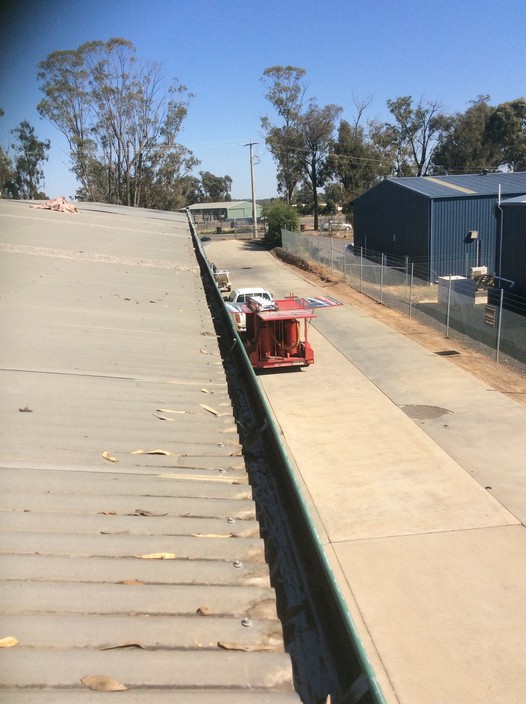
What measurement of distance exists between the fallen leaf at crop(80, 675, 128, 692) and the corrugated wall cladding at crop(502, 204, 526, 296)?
21.4 meters

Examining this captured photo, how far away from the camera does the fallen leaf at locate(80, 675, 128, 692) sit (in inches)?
77.7

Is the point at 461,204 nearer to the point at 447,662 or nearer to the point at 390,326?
the point at 390,326

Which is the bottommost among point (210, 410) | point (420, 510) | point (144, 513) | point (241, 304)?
point (420, 510)

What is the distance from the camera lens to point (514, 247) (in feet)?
72.1

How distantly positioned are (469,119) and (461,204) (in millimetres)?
47814

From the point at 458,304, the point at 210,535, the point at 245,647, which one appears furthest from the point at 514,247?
the point at 245,647

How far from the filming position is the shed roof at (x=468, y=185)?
105ft

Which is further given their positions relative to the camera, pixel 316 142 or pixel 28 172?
pixel 316 142

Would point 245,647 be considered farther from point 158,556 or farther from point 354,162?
point 354,162

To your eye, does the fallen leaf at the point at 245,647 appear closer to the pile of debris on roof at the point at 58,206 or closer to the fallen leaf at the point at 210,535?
the fallen leaf at the point at 210,535

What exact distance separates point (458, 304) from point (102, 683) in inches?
857

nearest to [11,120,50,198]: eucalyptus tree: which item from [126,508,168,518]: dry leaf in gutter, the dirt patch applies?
the dirt patch

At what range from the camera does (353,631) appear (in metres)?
2.19

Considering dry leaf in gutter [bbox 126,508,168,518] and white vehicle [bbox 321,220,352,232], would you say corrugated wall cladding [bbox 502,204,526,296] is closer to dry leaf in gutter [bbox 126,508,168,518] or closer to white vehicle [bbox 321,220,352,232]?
dry leaf in gutter [bbox 126,508,168,518]
